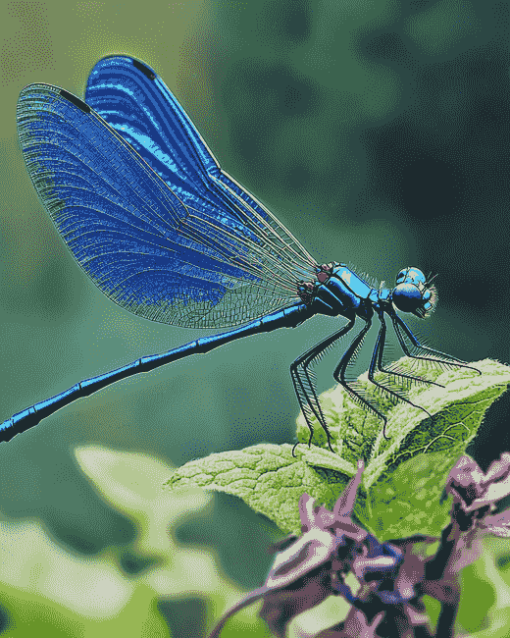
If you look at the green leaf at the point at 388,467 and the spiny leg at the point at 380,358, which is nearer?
the green leaf at the point at 388,467

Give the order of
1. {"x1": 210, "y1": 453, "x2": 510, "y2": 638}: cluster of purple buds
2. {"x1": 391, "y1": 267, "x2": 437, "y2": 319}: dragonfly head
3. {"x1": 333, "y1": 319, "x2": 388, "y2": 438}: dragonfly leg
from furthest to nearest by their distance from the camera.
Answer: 1. {"x1": 391, "y1": 267, "x2": 437, "y2": 319}: dragonfly head
2. {"x1": 333, "y1": 319, "x2": 388, "y2": 438}: dragonfly leg
3. {"x1": 210, "y1": 453, "x2": 510, "y2": 638}: cluster of purple buds

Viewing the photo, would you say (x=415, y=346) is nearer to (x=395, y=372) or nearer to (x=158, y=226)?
(x=395, y=372)

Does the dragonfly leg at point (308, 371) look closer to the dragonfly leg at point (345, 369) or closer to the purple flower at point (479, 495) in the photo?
the dragonfly leg at point (345, 369)

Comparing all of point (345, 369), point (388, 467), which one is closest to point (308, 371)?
point (345, 369)

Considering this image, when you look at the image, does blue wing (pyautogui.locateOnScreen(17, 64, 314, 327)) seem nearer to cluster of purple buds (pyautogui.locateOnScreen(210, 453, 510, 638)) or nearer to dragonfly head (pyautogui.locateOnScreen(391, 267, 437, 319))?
dragonfly head (pyautogui.locateOnScreen(391, 267, 437, 319))

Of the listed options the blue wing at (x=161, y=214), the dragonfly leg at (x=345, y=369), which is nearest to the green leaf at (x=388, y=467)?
the dragonfly leg at (x=345, y=369)

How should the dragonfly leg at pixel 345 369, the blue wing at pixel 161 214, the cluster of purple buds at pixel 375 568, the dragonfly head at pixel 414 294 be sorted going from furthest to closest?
the blue wing at pixel 161 214 → the dragonfly head at pixel 414 294 → the dragonfly leg at pixel 345 369 → the cluster of purple buds at pixel 375 568

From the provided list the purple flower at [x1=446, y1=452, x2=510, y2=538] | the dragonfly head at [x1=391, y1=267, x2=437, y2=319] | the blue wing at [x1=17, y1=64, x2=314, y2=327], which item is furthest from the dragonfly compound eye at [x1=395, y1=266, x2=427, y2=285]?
the purple flower at [x1=446, y1=452, x2=510, y2=538]

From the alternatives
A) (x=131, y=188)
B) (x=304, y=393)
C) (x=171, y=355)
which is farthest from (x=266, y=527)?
(x=131, y=188)

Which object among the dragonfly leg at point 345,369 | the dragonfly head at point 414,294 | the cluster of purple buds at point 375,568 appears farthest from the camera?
the dragonfly head at point 414,294
